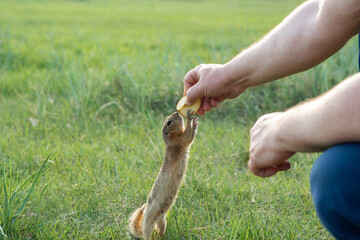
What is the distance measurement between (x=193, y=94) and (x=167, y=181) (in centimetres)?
44

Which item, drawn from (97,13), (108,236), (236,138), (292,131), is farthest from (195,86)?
(97,13)

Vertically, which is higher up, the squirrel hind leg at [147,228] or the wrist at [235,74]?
the wrist at [235,74]

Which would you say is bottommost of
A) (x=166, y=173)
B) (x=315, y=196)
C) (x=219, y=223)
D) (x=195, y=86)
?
(x=219, y=223)

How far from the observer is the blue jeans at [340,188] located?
1275 millimetres

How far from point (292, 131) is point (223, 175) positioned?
1397 millimetres

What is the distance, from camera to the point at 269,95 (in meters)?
3.88

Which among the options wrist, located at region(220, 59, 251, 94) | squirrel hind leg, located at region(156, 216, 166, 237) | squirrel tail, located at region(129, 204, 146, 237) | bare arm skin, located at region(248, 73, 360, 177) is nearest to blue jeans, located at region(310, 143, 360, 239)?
bare arm skin, located at region(248, 73, 360, 177)

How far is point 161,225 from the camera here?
6.91 ft

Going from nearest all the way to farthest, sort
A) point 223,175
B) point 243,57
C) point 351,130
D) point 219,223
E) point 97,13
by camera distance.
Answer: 1. point 351,130
2. point 243,57
3. point 219,223
4. point 223,175
5. point 97,13

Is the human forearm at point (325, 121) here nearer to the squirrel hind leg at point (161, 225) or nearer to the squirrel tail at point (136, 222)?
the squirrel hind leg at point (161, 225)

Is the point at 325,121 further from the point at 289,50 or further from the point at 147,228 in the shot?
the point at 147,228

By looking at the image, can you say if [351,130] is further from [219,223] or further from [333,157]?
[219,223]

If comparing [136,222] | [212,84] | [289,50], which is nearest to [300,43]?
[289,50]

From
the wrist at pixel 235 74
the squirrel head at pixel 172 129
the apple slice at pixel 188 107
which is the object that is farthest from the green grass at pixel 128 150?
the wrist at pixel 235 74
